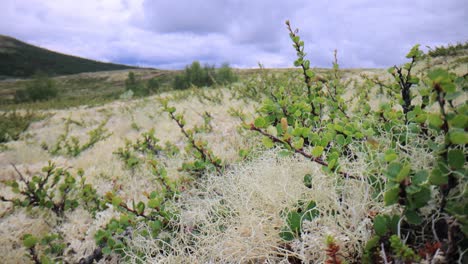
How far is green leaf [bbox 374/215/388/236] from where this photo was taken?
3.31ft

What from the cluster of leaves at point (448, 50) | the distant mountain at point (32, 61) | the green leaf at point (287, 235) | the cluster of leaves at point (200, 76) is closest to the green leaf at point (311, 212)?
the green leaf at point (287, 235)

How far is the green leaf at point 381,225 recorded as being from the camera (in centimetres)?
101

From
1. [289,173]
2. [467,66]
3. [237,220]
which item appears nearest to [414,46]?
[289,173]

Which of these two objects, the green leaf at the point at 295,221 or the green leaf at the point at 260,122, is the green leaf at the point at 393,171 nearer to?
the green leaf at the point at 295,221

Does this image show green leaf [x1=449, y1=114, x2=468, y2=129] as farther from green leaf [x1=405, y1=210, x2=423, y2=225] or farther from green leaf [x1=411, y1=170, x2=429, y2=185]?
green leaf [x1=405, y1=210, x2=423, y2=225]

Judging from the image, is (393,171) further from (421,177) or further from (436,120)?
(436,120)

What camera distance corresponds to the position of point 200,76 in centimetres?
2527

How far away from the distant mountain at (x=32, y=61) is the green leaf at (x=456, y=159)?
133 m

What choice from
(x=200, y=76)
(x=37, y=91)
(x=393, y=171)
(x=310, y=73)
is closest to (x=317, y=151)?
(x=393, y=171)

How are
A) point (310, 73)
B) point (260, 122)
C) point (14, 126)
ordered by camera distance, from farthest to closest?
point (14, 126)
point (310, 73)
point (260, 122)

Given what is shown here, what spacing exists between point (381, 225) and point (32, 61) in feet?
505

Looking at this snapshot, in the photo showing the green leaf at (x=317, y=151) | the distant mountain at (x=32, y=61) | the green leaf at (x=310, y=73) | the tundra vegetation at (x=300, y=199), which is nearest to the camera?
the tundra vegetation at (x=300, y=199)

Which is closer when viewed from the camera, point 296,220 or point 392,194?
point 392,194

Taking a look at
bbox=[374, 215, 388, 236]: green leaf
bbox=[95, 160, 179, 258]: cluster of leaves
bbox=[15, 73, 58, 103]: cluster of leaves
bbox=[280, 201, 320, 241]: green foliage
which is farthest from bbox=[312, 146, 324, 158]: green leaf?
bbox=[15, 73, 58, 103]: cluster of leaves
